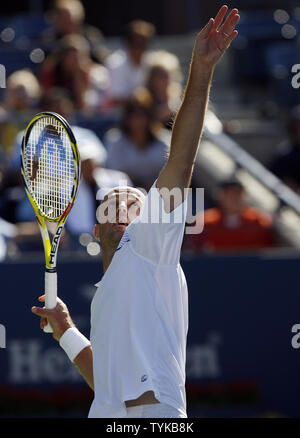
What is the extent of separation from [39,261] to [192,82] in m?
3.74

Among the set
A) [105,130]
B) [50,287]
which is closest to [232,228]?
[105,130]

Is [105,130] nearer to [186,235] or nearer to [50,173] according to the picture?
[186,235]

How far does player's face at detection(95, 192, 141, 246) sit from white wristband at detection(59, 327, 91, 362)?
42cm

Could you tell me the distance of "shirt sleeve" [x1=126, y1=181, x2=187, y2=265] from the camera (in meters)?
3.03

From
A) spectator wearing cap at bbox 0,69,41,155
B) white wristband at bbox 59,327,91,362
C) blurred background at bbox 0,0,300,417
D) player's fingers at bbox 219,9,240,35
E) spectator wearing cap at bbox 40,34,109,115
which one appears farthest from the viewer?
spectator wearing cap at bbox 40,34,109,115

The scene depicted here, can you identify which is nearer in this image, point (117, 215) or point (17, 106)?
point (117, 215)

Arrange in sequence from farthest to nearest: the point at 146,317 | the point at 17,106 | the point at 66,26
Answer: the point at 66,26 < the point at 17,106 < the point at 146,317

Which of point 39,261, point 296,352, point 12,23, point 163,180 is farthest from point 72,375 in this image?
point 12,23

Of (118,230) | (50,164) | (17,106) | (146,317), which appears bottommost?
(146,317)

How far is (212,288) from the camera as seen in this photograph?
6590mm

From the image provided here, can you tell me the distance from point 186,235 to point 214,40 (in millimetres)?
4010

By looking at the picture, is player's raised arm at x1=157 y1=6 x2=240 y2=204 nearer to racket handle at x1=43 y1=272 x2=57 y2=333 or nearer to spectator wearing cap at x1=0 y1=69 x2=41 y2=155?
racket handle at x1=43 y1=272 x2=57 y2=333

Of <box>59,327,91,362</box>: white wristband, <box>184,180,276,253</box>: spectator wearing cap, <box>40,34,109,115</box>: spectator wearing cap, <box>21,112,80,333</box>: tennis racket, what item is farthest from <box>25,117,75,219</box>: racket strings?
<box>40,34,109,115</box>: spectator wearing cap

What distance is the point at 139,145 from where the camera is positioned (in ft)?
25.4
